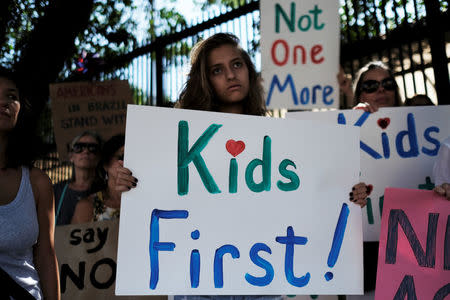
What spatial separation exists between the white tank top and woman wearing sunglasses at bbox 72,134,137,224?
82 cm

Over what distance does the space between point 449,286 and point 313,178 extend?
2.15ft

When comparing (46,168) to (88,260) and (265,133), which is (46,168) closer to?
(88,260)

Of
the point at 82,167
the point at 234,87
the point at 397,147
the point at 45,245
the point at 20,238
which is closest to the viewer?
the point at 20,238

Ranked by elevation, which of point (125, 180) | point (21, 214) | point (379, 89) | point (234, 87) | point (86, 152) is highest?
point (379, 89)

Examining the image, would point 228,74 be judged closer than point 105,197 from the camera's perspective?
Yes

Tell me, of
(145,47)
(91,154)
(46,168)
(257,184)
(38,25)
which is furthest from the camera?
(46,168)

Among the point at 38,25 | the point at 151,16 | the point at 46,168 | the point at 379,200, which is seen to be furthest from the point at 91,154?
the point at 46,168

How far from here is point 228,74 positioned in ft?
7.20

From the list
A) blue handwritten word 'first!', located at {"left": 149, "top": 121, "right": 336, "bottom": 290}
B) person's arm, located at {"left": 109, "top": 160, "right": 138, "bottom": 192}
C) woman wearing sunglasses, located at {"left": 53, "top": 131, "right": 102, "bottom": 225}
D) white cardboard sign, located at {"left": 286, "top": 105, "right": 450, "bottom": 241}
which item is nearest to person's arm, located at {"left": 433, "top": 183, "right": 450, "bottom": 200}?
blue handwritten word 'first!', located at {"left": 149, "top": 121, "right": 336, "bottom": 290}

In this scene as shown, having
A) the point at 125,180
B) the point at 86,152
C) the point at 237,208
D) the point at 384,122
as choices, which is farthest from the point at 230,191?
the point at 86,152

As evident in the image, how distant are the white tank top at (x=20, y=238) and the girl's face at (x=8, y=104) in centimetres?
27

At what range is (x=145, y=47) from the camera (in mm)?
5961

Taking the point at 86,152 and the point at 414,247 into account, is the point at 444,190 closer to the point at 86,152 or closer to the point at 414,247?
the point at 414,247

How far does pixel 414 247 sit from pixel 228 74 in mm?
1074
